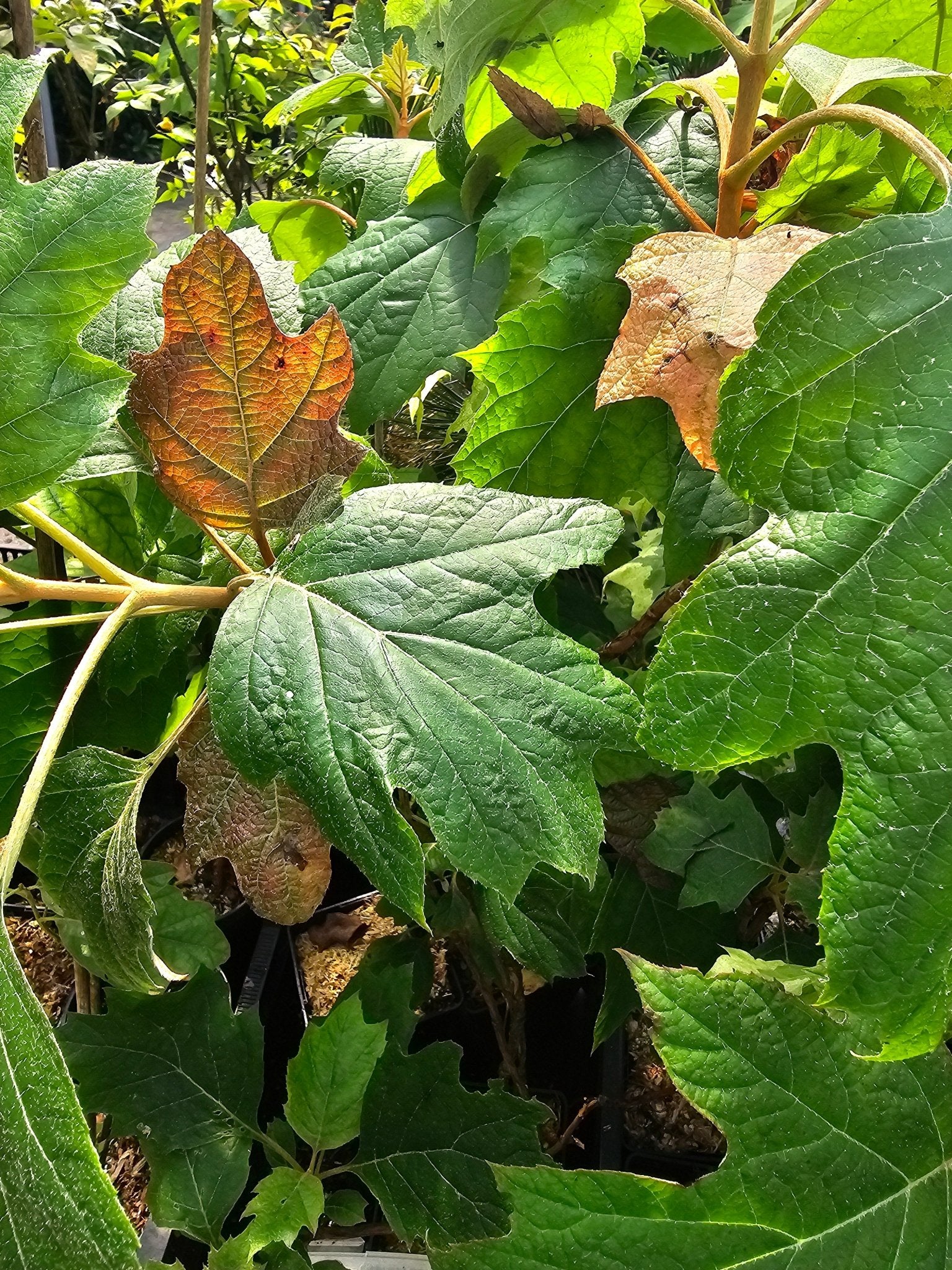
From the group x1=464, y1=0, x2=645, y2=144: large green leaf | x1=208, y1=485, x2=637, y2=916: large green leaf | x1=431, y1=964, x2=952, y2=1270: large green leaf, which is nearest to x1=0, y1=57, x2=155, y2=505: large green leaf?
x1=208, y1=485, x2=637, y2=916: large green leaf

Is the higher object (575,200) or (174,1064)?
(575,200)

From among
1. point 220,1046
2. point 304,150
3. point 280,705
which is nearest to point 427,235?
point 280,705

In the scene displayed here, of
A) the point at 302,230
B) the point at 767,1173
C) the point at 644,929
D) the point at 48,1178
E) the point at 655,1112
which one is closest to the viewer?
the point at 48,1178

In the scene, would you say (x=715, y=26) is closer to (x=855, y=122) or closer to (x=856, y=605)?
(x=855, y=122)

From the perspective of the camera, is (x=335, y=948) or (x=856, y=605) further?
(x=335, y=948)

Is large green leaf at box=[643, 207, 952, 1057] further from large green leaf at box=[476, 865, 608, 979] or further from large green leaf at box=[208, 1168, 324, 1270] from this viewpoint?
large green leaf at box=[208, 1168, 324, 1270]

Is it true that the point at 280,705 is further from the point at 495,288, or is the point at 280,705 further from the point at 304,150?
the point at 304,150

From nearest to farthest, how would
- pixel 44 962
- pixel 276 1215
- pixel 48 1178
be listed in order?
pixel 48 1178, pixel 276 1215, pixel 44 962

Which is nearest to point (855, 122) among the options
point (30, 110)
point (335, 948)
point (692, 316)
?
point (692, 316)
